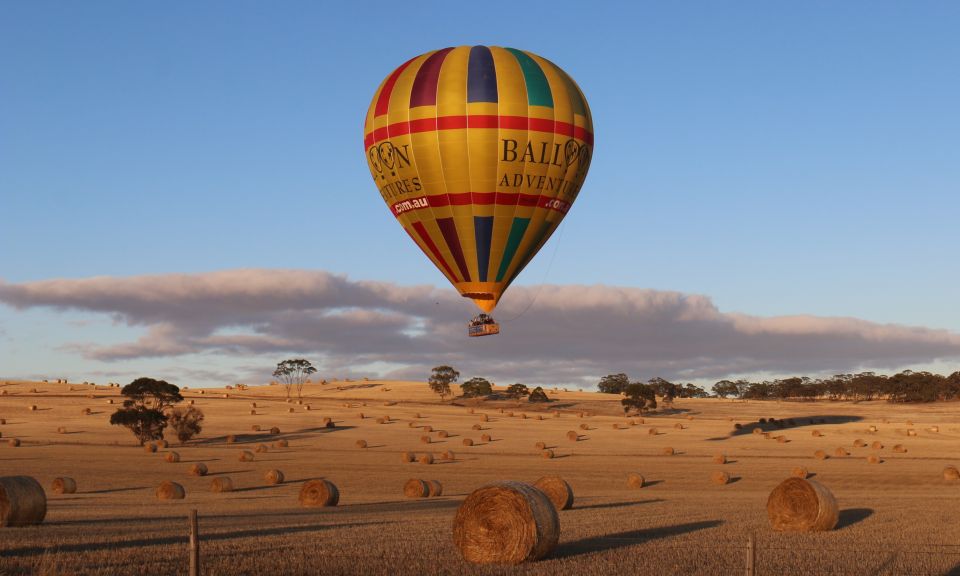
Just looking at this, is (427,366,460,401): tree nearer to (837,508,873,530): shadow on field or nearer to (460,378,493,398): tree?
(460,378,493,398): tree

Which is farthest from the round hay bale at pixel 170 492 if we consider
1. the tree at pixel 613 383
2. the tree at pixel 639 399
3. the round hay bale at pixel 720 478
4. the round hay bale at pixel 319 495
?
the tree at pixel 613 383

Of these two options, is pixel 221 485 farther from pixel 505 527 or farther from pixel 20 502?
pixel 505 527

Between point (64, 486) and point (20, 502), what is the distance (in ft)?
42.8

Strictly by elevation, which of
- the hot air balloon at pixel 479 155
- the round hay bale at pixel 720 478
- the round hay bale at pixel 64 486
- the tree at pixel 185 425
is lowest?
the round hay bale at pixel 720 478

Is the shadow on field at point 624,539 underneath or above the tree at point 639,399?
underneath

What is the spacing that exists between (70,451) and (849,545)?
148ft

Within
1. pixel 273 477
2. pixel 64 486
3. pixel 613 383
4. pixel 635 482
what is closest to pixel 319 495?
pixel 64 486

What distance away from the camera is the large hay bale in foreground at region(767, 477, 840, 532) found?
1077 inches

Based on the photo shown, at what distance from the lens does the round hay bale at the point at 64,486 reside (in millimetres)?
37750

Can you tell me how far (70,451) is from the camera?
57.2m

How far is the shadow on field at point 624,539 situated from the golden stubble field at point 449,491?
0.22 feet

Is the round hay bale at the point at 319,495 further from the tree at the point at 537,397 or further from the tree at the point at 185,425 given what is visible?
the tree at the point at 537,397

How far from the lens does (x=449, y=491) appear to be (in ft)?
132

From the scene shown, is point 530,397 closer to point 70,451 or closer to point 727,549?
point 70,451
